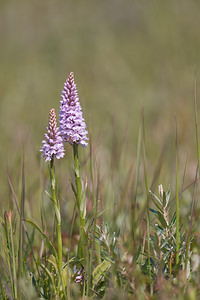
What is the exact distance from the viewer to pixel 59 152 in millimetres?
1563

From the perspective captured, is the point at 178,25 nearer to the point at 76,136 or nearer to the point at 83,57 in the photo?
the point at 83,57

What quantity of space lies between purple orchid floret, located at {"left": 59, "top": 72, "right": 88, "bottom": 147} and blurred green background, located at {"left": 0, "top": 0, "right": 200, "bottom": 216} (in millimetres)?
2250

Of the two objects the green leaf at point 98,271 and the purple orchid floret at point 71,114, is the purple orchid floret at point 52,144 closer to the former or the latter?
the purple orchid floret at point 71,114

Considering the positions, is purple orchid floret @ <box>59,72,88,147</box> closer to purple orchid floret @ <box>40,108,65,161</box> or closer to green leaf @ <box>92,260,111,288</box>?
purple orchid floret @ <box>40,108,65,161</box>

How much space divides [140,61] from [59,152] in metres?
8.40

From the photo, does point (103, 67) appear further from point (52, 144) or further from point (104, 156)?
point (52, 144)

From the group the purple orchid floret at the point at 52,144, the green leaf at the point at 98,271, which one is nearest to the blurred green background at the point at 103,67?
the green leaf at the point at 98,271

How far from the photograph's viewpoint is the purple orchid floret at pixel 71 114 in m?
1.56

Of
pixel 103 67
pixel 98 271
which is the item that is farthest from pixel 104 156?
pixel 103 67

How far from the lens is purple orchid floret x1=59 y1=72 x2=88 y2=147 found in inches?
61.5

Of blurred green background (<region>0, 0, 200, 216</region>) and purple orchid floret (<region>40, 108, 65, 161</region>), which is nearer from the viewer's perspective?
purple orchid floret (<region>40, 108, 65, 161</region>)

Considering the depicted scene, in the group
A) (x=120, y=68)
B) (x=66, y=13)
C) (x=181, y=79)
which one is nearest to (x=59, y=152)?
(x=181, y=79)

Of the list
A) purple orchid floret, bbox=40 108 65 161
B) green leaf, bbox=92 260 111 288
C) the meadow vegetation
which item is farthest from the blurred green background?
purple orchid floret, bbox=40 108 65 161

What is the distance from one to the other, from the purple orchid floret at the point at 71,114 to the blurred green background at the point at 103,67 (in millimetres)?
2250
